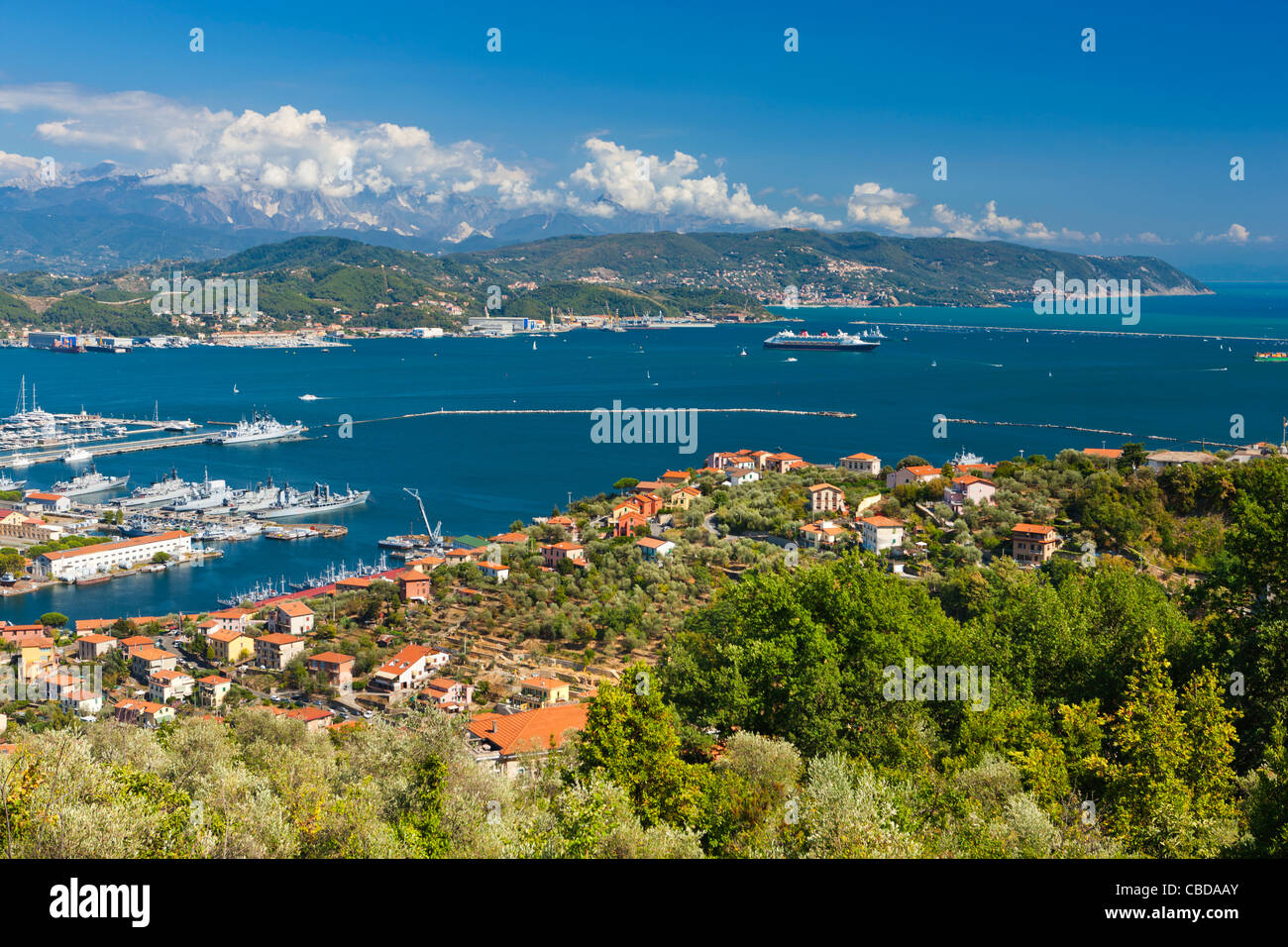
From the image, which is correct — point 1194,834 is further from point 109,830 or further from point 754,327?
point 754,327

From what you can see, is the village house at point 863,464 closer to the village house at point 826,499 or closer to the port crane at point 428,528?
the village house at point 826,499

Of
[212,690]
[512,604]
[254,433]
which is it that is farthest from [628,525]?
[254,433]

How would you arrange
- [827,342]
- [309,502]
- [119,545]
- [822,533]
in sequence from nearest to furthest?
[822,533]
[119,545]
[309,502]
[827,342]

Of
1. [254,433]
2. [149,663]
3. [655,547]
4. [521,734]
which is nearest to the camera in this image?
[521,734]

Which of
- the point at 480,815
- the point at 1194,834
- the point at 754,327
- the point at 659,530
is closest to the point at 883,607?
the point at 1194,834

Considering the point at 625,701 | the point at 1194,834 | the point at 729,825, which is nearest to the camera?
the point at 1194,834

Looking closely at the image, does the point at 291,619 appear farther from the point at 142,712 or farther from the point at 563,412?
the point at 563,412

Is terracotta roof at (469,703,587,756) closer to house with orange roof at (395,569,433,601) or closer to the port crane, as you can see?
house with orange roof at (395,569,433,601)
